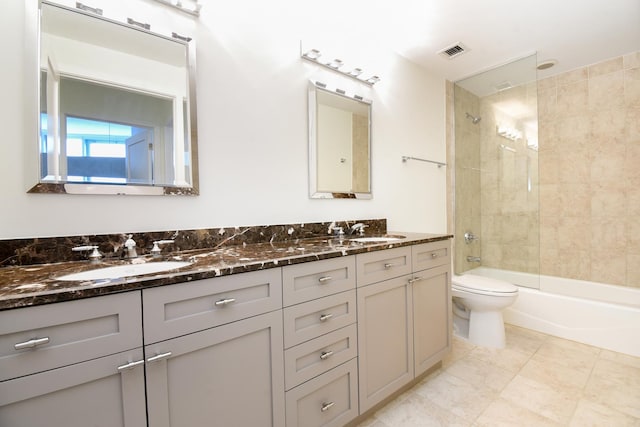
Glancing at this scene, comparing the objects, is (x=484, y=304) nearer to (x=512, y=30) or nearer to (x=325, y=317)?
(x=325, y=317)

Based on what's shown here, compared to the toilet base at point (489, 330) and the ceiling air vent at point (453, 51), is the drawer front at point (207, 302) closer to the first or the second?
the toilet base at point (489, 330)

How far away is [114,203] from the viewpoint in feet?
3.98

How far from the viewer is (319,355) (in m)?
1.21

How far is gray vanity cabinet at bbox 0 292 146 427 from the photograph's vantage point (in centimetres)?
65

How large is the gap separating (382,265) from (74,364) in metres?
1.20

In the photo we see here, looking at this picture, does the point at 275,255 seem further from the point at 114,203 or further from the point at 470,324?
the point at 470,324

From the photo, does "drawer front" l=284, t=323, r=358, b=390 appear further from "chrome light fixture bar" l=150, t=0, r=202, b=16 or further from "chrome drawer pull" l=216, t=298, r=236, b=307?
"chrome light fixture bar" l=150, t=0, r=202, b=16

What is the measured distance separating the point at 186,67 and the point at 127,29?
0.83 feet

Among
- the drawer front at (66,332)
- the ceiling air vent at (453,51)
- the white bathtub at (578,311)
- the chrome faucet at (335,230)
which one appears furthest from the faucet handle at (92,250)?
the white bathtub at (578,311)

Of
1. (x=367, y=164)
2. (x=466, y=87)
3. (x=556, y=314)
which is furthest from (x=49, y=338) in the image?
(x=466, y=87)

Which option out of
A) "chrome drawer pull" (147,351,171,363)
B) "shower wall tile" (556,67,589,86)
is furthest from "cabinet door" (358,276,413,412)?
"shower wall tile" (556,67,589,86)

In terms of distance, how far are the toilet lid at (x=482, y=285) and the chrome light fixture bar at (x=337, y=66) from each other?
1.70 meters

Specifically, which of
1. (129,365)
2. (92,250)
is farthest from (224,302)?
(92,250)

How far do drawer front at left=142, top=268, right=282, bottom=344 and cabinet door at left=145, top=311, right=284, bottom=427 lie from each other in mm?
29
